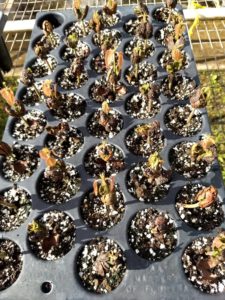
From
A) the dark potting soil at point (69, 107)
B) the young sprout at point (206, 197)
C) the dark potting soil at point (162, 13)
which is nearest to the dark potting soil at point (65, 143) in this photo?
the dark potting soil at point (69, 107)

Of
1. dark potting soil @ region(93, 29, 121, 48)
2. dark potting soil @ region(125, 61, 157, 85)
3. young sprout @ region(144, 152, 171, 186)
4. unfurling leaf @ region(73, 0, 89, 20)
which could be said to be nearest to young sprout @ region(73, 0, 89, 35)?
unfurling leaf @ region(73, 0, 89, 20)

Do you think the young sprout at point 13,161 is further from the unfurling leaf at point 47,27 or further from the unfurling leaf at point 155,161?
the unfurling leaf at point 47,27

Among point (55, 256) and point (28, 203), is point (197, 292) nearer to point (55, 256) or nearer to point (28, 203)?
point (55, 256)

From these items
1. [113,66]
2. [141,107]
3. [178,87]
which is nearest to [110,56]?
[113,66]

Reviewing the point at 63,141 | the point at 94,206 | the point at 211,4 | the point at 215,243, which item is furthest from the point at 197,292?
the point at 211,4

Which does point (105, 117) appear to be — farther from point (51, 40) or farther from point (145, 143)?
point (51, 40)

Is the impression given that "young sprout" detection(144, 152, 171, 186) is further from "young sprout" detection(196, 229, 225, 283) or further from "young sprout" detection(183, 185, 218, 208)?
"young sprout" detection(196, 229, 225, 283)
